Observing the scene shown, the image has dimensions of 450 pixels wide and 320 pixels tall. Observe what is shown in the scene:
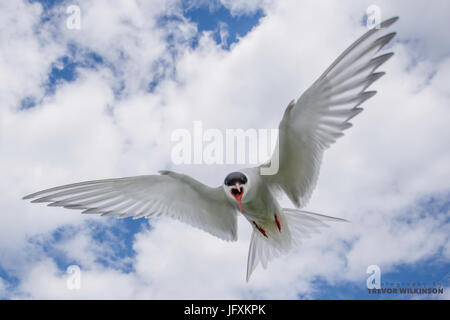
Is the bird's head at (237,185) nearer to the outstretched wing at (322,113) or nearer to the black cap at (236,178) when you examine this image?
the black cap at (236,178)

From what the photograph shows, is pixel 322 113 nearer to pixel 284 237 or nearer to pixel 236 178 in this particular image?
pixel 236 178

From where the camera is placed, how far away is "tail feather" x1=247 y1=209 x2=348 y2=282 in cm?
538

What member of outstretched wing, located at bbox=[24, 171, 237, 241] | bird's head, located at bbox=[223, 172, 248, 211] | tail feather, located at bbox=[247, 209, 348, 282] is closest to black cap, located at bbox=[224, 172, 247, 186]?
bird's head, located at bbox=[223, 172, 248, 211]

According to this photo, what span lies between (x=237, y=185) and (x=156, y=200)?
4.31ft

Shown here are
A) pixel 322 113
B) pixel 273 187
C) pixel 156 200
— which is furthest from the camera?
pixel 156 200

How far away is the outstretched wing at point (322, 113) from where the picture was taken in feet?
12.0

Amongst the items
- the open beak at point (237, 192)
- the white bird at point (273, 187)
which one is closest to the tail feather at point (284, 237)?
the white bird at point (273, 187)

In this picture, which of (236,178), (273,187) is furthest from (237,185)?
(273,187)

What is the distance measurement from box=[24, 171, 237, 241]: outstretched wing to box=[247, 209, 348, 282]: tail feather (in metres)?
0.36

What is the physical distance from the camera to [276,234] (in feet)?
18.0

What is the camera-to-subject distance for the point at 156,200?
17.9 ft

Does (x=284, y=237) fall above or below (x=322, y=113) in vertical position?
below

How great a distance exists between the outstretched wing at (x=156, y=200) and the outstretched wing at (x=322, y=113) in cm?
92
